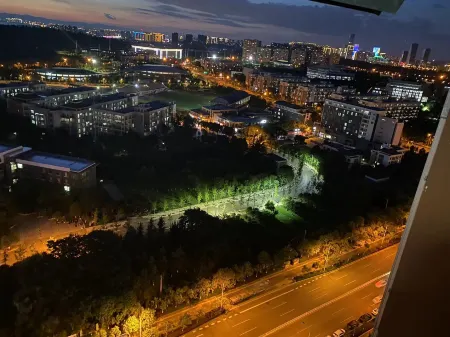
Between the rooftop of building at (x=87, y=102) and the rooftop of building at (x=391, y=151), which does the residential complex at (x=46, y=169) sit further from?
the rooftop of building at (x=391, y=151)

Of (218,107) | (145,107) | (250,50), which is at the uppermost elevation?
(250,50)

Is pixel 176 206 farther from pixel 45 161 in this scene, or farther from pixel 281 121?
pixel 281 121

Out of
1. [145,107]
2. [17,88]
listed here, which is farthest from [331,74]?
[17,88]

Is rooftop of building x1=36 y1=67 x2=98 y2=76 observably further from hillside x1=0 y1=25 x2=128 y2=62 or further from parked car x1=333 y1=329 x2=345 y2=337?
parked car x1=333 y1=329 x2=345 y2=337

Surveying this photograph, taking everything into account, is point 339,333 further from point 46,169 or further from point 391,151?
point 391,151

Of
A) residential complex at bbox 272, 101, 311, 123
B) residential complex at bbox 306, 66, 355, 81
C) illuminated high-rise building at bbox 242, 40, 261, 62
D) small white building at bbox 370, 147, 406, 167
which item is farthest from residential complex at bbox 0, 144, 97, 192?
illuminated high-rise building at bbox 242, 40, 261, 62

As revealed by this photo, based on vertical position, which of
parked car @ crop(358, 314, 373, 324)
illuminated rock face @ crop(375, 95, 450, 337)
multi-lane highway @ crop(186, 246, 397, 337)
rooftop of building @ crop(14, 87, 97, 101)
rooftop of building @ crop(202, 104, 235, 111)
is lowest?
multi-lane highway @ crop(186, 246, 397, 337)
